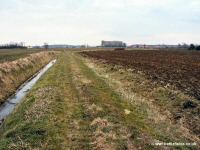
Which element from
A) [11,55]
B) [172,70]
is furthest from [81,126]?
[11,55]

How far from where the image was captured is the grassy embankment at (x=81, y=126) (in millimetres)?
10961

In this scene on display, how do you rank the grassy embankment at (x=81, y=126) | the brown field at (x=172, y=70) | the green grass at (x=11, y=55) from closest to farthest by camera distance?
the grassy embankment at (x=81, y=126) → the brown field at (x=172, y=70) → the green grass at (x=11, y=55)

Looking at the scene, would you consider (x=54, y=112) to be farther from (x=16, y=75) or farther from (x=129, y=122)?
(x=16, y=75)

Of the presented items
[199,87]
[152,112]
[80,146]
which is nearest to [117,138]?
[80,146]

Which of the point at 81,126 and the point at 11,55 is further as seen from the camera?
the point at 11,55

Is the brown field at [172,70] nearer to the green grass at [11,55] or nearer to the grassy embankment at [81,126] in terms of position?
the grassy embankment at [81,126]

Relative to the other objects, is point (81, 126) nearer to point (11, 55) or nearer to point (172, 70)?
point (172, 70)

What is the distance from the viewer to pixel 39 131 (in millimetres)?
12305

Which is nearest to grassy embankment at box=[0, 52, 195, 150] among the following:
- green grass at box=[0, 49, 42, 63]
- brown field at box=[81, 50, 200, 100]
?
brown field at box=[81, 50, 200, 100]

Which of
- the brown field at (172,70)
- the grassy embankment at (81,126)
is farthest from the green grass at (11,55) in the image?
the grassy embankment at (81,126)

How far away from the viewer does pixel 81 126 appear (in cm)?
1281

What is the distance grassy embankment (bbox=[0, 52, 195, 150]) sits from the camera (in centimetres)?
1096

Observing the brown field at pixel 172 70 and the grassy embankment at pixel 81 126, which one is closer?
the grassy embankment at pixel 81 126

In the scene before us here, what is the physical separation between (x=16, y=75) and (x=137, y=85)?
12806 mm
